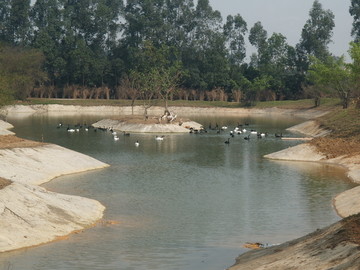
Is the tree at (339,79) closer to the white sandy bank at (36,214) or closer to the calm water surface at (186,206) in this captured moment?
the calm water surface at (186,206)

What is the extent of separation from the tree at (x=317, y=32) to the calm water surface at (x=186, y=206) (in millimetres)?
117120

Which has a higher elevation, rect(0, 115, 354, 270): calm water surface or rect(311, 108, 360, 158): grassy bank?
rect(311, 108, 360, 158): grassy bank

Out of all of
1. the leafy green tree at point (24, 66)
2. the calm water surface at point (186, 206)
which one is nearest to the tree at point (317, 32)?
the leafy green tree at point (24, 66)

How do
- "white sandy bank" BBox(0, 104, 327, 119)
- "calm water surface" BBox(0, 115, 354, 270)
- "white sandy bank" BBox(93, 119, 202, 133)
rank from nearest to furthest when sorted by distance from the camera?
"calm water surface" BBox(0, 115, 354, 270) → "white sandy bank" BBox(93, 119, 202, 133) → "white sandy bank" BBox(0, 104, 327, 119)

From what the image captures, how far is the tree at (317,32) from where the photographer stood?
637ft

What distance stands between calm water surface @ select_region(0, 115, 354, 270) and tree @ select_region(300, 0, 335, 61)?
117 metres

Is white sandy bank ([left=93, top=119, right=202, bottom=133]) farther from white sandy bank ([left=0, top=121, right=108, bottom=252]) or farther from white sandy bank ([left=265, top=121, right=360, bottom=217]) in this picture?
white sandy bank ([left=0, top=121, right=108, bottom=252])

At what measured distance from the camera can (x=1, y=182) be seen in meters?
38.2

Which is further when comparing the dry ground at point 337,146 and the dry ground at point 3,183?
the dry ground at point 337,146

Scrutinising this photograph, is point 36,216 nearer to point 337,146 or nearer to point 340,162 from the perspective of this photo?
point 340,162

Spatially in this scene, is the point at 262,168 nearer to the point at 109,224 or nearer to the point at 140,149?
the point at 140,149

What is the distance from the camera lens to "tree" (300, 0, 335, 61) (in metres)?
194

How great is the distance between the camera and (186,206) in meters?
45.2

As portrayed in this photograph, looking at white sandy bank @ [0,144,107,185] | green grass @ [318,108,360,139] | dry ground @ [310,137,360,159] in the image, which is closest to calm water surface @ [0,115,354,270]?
white sandy bank @ [0,144,107,185]
